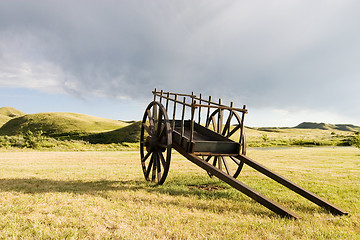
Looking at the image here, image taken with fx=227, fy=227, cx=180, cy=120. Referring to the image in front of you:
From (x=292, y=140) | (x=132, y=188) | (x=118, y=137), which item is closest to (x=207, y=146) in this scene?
(x=132, y=188)

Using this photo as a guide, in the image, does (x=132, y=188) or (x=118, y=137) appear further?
(x=118, y=137)

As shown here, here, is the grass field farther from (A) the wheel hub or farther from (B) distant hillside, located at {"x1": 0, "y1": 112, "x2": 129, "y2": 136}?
(B) distant hillside, located at {"x1": 0, "y1": 112, "x2": 129, "y2": 136}

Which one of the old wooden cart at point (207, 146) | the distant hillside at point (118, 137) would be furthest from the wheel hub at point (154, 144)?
the distant hillside at point (118, 137)

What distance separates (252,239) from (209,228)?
65 cm

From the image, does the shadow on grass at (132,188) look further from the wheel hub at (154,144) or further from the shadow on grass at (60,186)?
the wheel hub at (154,144)

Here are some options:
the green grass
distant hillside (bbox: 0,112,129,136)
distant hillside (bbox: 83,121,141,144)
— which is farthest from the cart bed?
distant hillside (bbox: 0,112,129,136)

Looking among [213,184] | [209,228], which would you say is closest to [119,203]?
[209,228]

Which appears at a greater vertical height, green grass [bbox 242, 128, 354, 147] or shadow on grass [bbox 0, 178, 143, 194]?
green grass [bbox 242, 128, 354, 147]

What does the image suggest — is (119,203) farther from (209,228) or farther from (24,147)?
(24,147)

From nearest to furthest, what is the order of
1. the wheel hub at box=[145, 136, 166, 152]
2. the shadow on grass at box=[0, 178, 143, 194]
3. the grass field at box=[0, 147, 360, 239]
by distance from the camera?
1. the grass field at box=[0, 147, 360, 239]
2. the shadow on grass at box=[0, 178, 143, 194]
3. the wheel hub at box=[145, 136, 166, 152]

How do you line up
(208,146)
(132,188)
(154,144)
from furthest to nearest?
(154,144) < (132,188) < (208,146)

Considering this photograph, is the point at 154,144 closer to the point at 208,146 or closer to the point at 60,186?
the point at 208,146

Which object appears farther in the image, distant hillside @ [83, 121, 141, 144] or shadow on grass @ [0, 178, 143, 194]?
distant hillside @ [83, 121, 141, 144]

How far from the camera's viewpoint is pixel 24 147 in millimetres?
22797
